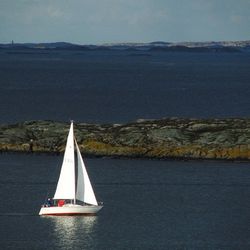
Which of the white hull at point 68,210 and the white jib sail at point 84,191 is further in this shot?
the white jib sail at point 84,191

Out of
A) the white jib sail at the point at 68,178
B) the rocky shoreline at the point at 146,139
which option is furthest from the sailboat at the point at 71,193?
the rocky shoreline at the point at 146,139

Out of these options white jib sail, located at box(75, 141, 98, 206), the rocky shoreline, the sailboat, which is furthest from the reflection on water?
the rocky shoreline

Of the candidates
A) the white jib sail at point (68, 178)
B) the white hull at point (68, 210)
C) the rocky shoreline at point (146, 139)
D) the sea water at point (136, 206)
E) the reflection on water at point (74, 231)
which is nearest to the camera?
the reflection on water at point (74, 231)

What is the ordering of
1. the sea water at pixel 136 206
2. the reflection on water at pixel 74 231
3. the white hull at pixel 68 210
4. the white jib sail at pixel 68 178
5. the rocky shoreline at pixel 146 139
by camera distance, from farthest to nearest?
the rocky shoreline at pixel 146 139 < the white jib sail at pixel 68 178 < the white hull at pixel 68 210 < the sea water at pixel 136 206 < the reflection on water at pixel 74 231

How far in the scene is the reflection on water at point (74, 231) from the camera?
2511 inches

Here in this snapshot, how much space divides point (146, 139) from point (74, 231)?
3173cm

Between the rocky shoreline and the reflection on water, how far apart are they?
24954 mm

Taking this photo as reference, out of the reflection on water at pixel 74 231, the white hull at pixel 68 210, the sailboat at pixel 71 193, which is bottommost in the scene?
the reflection on water at pixel 74 231

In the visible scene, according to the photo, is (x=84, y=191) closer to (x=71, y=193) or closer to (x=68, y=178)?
(x=71, y=193)

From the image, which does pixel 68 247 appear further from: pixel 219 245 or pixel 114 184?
pixel 114 184

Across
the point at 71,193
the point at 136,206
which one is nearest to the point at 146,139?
the point at 136,206

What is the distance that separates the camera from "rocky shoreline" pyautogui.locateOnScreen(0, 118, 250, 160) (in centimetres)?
9438

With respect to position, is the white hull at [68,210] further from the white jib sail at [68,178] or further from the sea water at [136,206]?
the white jib sail at [68,178]

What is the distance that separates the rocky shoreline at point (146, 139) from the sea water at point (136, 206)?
2.27 m
